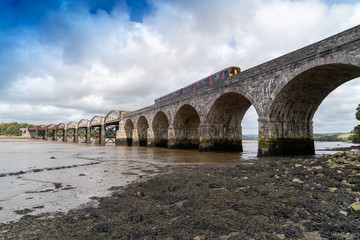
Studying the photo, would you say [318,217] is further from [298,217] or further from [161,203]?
[161,203]

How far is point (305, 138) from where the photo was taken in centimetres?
1535

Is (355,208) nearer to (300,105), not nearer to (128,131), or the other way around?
(300,105)

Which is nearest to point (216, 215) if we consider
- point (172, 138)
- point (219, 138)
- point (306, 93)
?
point (306, 93)

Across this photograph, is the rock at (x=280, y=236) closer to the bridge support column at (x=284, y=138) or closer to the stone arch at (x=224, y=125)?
the bridge support column at (x=284, y=138)

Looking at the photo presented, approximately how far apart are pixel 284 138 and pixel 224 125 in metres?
8.01

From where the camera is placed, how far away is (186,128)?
2847 centimetres

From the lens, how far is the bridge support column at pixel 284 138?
13.7 m

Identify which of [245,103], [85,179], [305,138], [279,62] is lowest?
[85,179]

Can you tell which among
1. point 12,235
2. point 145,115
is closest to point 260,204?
point 12,235

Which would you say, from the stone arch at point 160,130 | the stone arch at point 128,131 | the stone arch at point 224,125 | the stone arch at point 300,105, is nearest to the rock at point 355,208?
the stone arch at point 300,105

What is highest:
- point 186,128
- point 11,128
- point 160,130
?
point 11,128

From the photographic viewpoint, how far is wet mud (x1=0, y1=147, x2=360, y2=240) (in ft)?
8.96

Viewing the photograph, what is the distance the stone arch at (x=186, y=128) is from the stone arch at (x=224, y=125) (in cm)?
557

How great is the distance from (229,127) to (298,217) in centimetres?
1932
